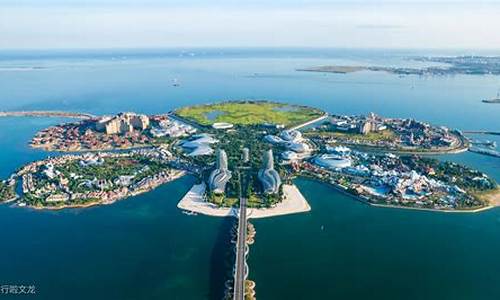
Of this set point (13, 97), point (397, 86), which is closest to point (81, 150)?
point (13, 97)

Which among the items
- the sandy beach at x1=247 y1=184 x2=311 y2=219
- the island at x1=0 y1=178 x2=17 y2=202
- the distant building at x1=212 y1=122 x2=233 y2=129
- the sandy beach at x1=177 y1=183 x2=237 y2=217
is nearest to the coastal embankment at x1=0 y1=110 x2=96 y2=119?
the distant building at x1=212 y1=122 x2=233 y2=129

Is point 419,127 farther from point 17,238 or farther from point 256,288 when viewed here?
point 17,238

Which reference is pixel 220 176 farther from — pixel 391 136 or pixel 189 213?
pixel 391 136

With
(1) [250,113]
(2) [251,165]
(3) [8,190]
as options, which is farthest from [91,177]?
(1) [250,113]

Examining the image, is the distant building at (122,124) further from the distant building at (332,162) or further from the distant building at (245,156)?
Result: the distant building at (332,162)

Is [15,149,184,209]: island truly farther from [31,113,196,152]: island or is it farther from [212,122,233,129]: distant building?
[212,122,233,129]: distant building

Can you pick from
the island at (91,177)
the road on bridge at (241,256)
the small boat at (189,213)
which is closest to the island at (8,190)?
the island at (91,177)
